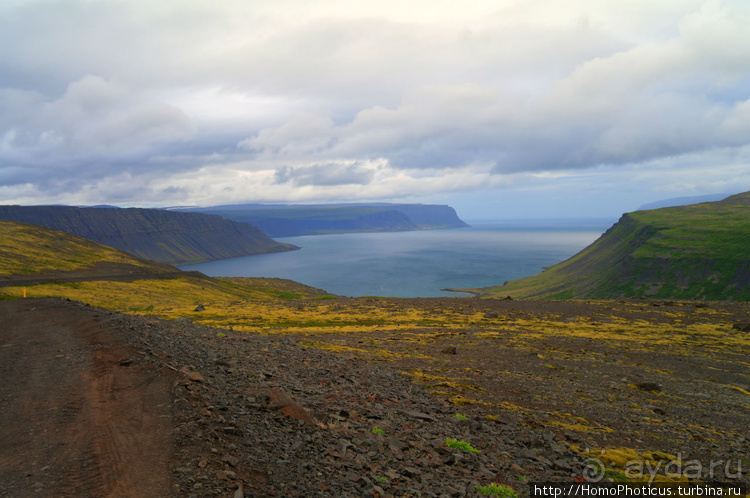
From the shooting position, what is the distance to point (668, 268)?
465ft

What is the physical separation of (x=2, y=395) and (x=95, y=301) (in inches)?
2340

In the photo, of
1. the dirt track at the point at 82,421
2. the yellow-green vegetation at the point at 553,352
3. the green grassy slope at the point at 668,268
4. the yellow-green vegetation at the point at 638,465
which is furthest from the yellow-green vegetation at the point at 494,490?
the green grassy slope at the point at 668,268

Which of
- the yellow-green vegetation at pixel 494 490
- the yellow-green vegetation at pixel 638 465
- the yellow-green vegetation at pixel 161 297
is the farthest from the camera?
the yellow-green vegetation at pixel 161 297

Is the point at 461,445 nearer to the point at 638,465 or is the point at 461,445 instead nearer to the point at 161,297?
the point at 638,465

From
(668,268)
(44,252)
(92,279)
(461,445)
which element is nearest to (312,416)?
(461,445)

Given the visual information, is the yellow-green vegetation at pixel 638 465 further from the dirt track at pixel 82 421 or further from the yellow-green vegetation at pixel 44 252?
the yellow-green vegetation at pixel 44 252

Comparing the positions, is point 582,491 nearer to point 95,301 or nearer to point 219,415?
point 219,415

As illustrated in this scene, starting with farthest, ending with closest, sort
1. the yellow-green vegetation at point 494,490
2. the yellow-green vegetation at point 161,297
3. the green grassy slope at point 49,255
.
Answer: the green grassy slope at point 49,255, the yellow-green vegetation at point 161,297, the yellow-green vegetation at point 494,490

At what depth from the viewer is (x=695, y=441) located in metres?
20.2

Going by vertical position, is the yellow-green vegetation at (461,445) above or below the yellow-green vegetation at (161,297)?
above

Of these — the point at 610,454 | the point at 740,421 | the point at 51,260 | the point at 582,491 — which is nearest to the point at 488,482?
the point at 582,491

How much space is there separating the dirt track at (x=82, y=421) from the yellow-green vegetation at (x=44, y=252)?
86.4 metres

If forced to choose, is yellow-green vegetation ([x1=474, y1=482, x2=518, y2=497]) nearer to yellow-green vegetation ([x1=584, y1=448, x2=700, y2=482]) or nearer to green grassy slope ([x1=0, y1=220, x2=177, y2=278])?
yellow-green vegetation ([x1=584, y1=448, x2=700, y2=482])

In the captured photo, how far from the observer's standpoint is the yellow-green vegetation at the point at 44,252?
9462 centimetres
